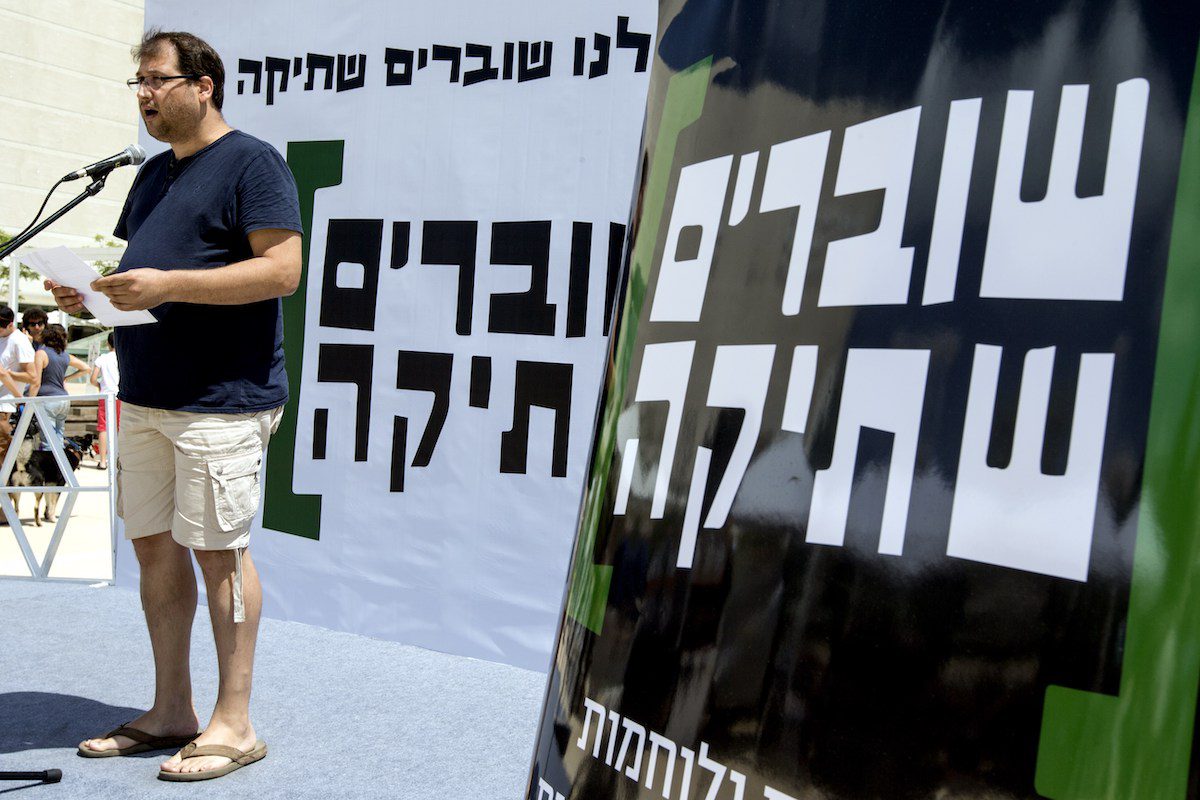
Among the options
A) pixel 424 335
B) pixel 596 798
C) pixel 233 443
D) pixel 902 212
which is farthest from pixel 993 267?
pixel 424 335

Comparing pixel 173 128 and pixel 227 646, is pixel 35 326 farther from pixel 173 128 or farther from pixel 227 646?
pixel 227 646

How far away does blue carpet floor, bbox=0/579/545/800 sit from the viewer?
99.3 inches

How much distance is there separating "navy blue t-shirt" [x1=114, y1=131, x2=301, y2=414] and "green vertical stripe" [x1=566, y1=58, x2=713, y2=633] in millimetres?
1673

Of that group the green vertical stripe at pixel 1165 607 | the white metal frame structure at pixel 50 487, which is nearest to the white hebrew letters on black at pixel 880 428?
the green vertical stripe at pixel 1165 607

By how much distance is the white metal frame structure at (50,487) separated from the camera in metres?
4.85

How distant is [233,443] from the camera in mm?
2434

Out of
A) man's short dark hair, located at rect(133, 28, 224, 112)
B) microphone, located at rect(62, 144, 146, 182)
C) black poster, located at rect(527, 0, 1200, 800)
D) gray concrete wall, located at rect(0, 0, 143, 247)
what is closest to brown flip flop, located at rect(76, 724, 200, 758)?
microphone, located at rect(62, 144, 146, 182)

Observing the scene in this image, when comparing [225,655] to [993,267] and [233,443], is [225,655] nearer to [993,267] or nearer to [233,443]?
[233,443]

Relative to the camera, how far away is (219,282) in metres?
2.29

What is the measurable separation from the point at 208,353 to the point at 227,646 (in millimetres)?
613

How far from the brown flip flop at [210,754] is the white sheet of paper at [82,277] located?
91 cm

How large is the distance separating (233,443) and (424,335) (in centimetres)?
129

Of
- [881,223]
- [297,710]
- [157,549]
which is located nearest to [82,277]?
[157,549]

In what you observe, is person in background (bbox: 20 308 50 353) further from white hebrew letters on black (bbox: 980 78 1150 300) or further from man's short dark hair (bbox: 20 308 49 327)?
white hebrew letters on black (bbox: 980 78 1150 300)
